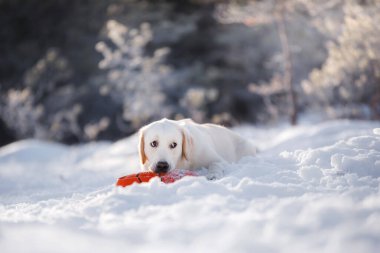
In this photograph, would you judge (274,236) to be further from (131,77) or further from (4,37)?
(4,37)

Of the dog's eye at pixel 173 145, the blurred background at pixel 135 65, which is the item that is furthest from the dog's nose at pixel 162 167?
the blurred background at pixel 135 65

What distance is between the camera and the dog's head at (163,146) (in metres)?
4.12

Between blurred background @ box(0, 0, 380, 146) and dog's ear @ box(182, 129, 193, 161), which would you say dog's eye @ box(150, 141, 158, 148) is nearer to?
dog's ear @ box(182, 129, 193, 161)

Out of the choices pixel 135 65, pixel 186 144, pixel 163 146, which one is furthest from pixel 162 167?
pixel 135 65

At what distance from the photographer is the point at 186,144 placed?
437 centimetres

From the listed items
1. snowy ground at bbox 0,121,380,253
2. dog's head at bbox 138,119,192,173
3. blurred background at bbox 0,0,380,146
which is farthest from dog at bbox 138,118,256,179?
blurred background at bbox 0,0,380,146

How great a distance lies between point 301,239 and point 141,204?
1.10 m

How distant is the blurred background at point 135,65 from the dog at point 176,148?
1036 cm

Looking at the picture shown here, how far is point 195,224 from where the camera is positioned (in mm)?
2314

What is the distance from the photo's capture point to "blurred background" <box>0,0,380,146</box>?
16.1 m

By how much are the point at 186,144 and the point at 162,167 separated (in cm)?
41

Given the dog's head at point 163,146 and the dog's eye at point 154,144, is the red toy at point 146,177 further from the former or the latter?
the dog's eye at point 154,144

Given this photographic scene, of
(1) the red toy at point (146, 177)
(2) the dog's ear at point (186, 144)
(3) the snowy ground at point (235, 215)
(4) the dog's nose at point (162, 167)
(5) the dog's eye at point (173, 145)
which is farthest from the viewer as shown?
(2) the dog's ear at point (186, 144)

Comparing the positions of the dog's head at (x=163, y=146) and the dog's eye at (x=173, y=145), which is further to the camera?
the dog's eye at (x=173, y=145)
